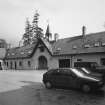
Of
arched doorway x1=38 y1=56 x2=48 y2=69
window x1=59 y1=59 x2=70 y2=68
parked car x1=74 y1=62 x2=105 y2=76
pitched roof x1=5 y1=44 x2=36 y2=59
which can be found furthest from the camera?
pitched roof x1=5 y1=44 x2=36 y2=59

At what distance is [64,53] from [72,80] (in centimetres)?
1898

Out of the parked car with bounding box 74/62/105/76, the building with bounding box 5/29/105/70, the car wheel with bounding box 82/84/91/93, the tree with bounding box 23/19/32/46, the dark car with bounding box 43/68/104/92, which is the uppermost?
the tree with bounding box 23/19/32/46

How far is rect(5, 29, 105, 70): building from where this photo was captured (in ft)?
79.9

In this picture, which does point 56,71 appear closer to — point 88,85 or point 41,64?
point 88,85

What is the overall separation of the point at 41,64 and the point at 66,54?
28.2 feet

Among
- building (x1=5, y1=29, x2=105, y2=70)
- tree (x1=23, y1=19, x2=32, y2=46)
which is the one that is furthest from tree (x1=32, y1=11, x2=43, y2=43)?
building (x1=5, y1=29, x2=105, y2=70)

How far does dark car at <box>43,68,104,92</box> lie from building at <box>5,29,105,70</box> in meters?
15.2

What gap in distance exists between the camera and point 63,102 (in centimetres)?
704

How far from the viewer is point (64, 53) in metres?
28.0

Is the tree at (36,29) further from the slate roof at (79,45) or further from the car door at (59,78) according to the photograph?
the car door at (59,78)

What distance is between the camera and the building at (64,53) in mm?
24369

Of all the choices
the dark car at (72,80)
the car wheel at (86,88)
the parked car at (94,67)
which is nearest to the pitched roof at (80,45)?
the parked car at (94,67)

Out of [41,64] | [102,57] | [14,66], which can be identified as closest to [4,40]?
[14,66]

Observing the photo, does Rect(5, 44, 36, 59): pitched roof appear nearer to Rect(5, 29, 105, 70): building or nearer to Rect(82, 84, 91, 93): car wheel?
Rect(5, 29, 105, 70): building
